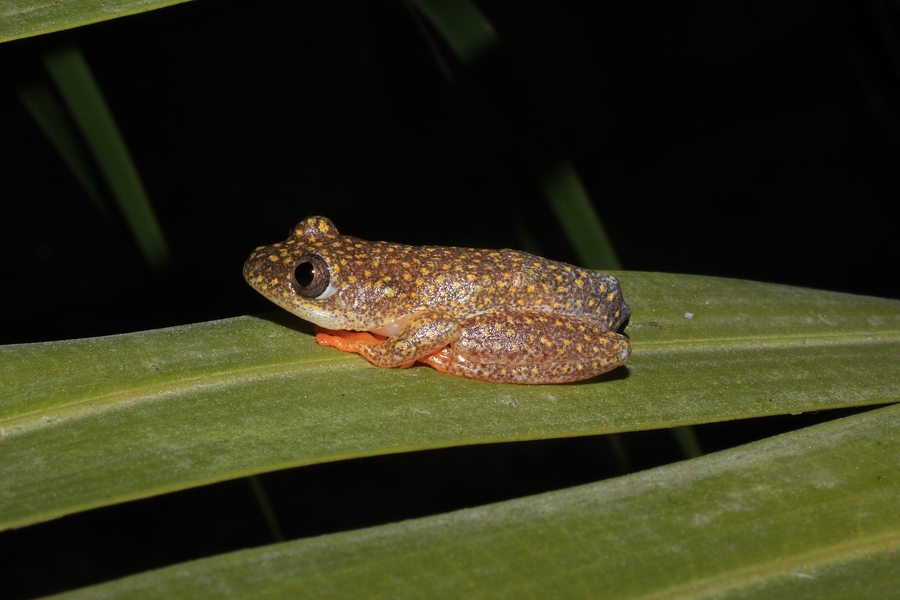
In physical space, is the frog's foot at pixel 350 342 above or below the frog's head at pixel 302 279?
below

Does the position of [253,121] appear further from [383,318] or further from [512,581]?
[512,581]

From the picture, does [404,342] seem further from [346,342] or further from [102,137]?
[102,137]

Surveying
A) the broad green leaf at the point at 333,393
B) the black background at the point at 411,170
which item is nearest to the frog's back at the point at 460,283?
the broad green leaf at the point at 333,393

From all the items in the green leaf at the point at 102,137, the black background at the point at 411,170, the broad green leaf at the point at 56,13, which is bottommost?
the black background at the point at 411,170

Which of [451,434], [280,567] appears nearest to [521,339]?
[451,434]

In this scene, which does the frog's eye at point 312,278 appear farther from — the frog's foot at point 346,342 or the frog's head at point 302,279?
the frog's foot at point 346,342

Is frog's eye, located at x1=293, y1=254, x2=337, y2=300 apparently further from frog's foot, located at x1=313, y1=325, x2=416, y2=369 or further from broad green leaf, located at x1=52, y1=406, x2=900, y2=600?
broad green leaf, located at x1=52, y1=406, x2=900, y2=600
